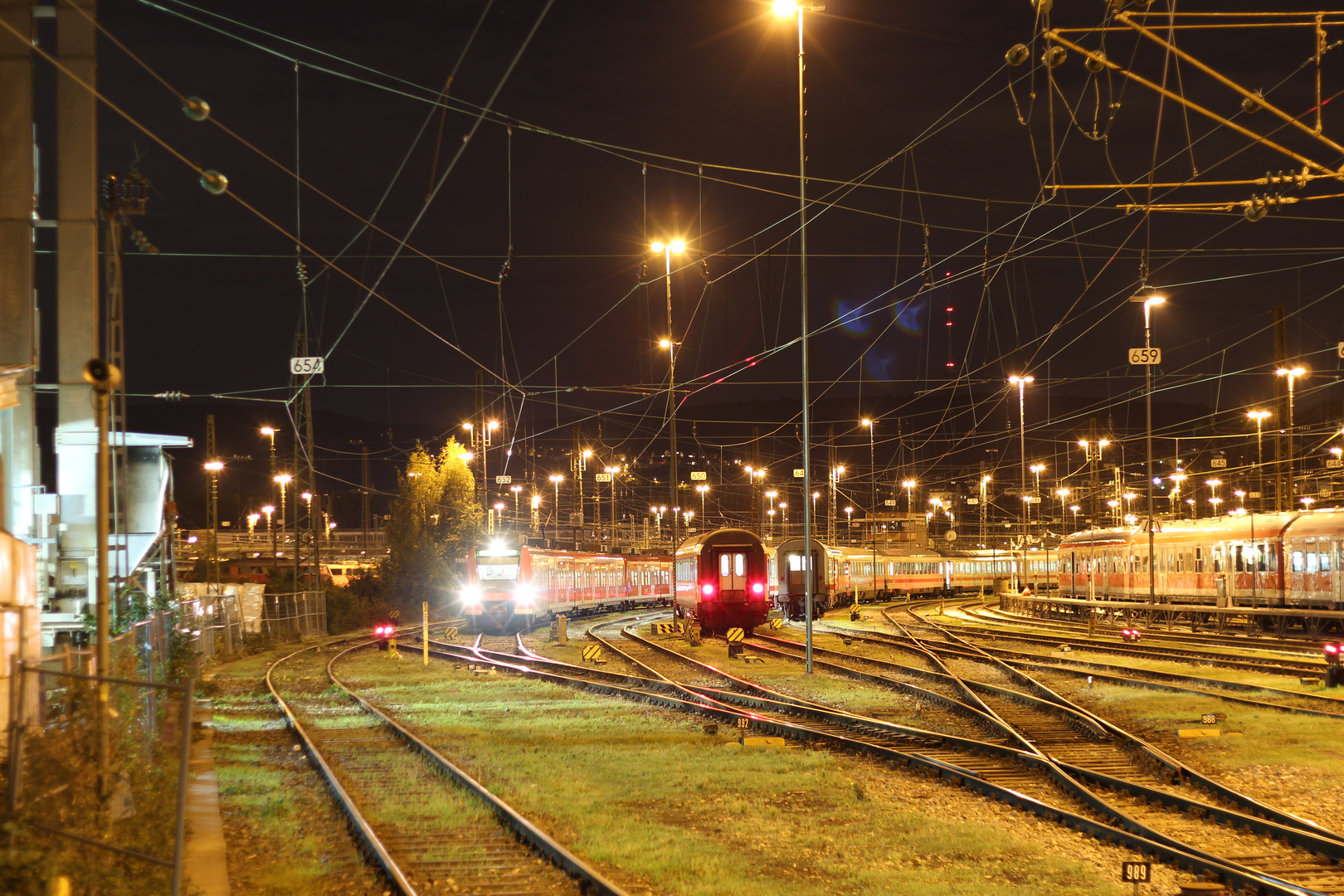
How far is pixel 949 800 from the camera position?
1167cm

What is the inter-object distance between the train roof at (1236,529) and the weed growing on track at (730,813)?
87.1 ft

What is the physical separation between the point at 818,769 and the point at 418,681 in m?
12.8

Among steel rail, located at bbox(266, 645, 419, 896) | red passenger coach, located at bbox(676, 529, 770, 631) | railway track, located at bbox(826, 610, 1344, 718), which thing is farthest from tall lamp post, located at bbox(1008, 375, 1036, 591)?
steel rail, located at bbox(266, 645, 419, 896)

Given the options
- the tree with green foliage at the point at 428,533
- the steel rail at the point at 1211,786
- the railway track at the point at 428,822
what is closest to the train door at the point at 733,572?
the steel rail at the point at 1211,786

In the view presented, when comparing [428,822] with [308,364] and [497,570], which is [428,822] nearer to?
[308,364]

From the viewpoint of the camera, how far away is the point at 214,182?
12344 millimetres

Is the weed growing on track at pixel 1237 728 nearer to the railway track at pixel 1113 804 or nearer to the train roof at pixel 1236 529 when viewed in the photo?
the railway track at pixel 1113 804

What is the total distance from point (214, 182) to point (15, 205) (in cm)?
892

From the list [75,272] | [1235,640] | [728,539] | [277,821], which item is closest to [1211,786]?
[277,821]

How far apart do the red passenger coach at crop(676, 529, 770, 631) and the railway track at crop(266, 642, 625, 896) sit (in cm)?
1792

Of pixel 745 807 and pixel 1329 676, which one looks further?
pixel 1329 676

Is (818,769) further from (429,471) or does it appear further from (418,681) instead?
(429,471)

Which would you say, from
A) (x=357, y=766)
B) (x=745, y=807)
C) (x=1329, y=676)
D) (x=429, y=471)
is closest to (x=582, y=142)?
(x=357, y=766)

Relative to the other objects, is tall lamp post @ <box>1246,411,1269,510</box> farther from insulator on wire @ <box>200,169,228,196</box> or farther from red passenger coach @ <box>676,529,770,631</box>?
insulator on wire @ <box>200,169,228,196</box>
